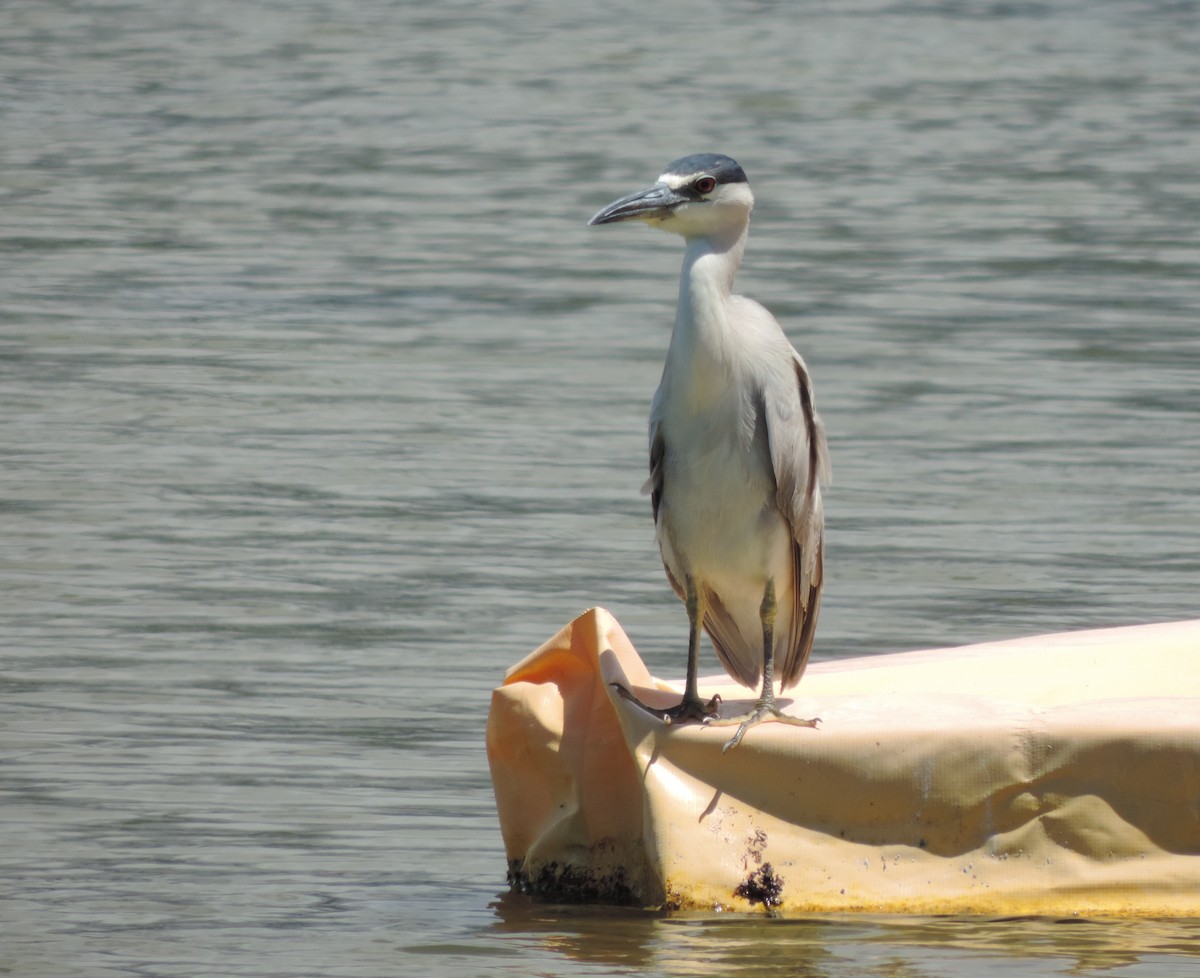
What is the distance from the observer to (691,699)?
6.08 m

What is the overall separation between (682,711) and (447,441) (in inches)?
220

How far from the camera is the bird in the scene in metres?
5.97

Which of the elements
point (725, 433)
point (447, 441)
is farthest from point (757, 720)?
point (447, 441)

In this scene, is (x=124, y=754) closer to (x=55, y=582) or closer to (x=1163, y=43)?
(x=55, y=582)

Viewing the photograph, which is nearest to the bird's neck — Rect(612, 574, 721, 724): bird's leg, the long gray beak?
the long gray beak

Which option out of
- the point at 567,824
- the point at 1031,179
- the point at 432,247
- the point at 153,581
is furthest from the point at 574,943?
the point at 1031,179

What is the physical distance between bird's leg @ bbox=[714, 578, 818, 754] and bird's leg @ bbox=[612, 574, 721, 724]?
63mm

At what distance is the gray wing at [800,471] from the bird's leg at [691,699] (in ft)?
0.86

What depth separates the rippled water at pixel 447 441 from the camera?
6.27 m

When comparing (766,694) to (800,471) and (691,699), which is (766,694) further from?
(800,471)

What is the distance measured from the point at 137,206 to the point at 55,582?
8902 millimetres

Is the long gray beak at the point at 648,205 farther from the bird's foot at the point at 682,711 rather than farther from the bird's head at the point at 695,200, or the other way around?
the bird's foot at the point at 682,711

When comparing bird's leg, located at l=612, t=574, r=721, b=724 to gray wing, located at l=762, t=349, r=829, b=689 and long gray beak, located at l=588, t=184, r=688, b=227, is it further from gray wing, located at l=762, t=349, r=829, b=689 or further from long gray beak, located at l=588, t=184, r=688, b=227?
long gray beak, located at l=588, t=184, r=688, b=227

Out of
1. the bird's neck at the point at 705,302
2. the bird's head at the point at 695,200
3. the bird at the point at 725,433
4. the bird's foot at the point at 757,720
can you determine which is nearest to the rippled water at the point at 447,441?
the bird's foot at the point at 757,720
